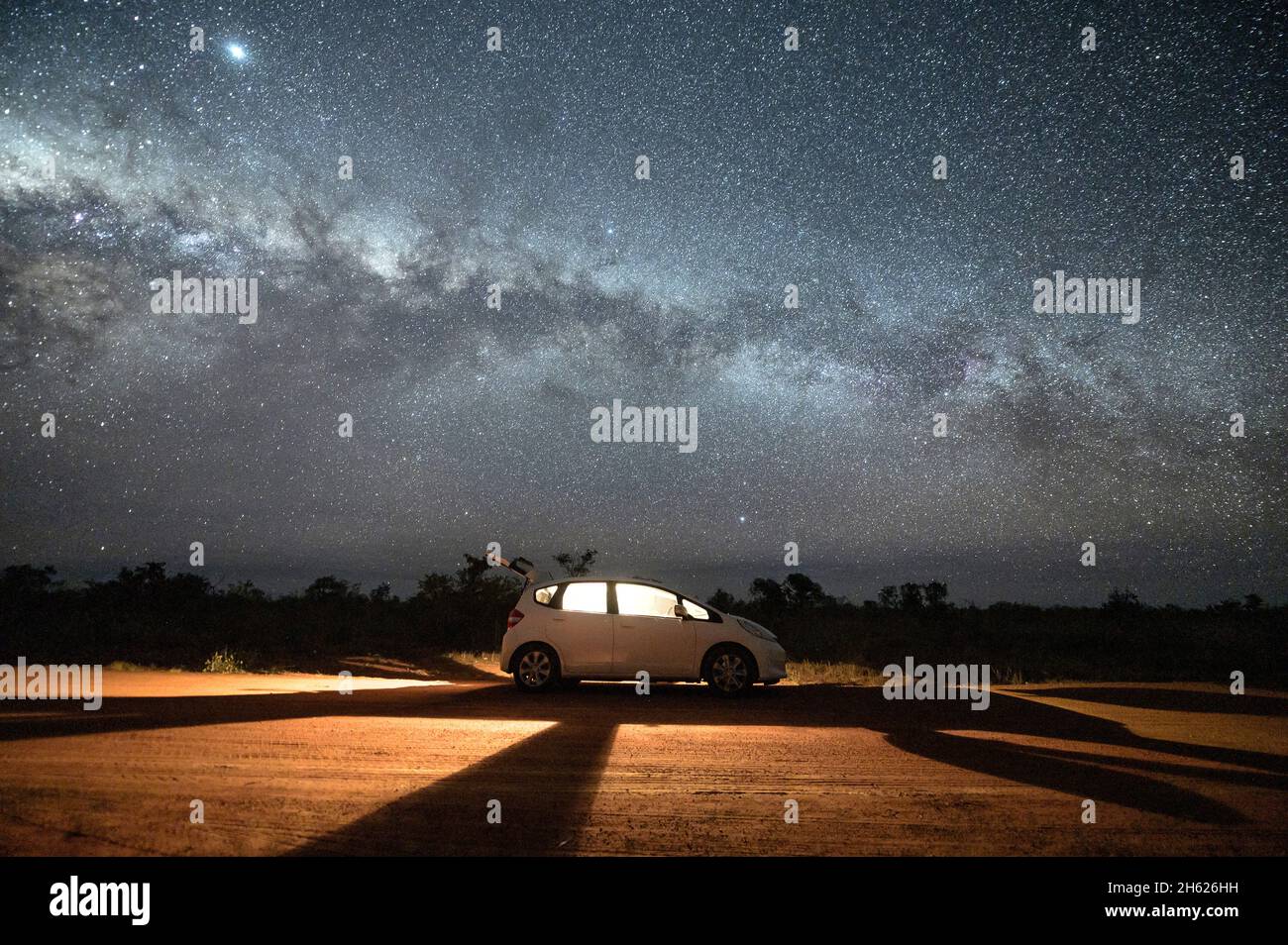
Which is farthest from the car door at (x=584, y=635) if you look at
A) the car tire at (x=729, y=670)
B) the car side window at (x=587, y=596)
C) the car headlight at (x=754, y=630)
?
the car headlight at (x=754, y=630)

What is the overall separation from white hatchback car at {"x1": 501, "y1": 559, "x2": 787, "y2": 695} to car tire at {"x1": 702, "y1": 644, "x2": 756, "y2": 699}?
0.05 ft

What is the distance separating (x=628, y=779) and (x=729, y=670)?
5.71m

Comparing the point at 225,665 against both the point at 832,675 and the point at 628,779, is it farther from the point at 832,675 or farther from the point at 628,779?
the point at 628,779

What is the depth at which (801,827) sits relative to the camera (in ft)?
14.8

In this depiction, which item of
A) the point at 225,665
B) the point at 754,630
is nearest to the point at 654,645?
the point at 754,630

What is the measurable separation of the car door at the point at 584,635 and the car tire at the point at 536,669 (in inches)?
7.5

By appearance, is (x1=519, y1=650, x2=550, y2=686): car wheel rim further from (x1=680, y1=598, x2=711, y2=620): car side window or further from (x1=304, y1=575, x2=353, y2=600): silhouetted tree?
(x1=304, y1=575, x2=353, y2=600): silhouetted tree

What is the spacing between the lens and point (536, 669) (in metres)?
11.3

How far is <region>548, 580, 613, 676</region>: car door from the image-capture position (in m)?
→ 11.2

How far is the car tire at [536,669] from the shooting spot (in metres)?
11.3

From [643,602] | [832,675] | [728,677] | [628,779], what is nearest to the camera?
[628,779]

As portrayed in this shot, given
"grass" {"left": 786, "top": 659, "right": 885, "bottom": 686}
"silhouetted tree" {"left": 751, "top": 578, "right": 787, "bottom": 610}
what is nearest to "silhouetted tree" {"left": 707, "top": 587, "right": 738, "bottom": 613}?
"silhouetted tree" {"left": 751, "top": 578, "right": 787, "bottom": 610}
